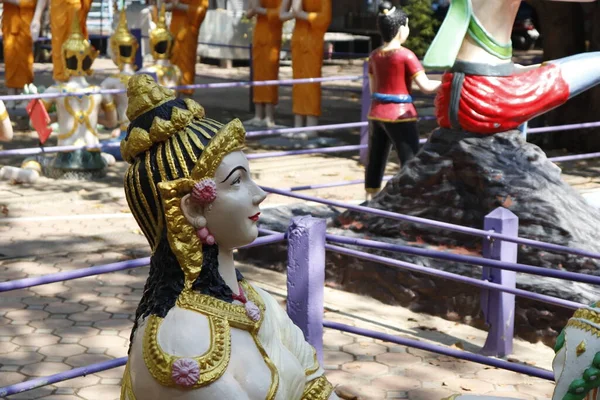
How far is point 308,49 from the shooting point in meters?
11.9

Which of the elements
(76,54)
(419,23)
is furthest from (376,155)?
(419,23)

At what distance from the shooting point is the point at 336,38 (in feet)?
75.6

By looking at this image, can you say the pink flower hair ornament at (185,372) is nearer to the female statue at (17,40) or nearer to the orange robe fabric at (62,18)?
the orange robe fabric at (62,18)

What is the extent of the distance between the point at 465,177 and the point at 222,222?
3.86 meters

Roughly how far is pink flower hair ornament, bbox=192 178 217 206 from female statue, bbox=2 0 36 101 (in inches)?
420

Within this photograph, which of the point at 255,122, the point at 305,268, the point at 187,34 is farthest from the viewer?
the point at 187,34

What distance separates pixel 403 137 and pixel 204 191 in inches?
194

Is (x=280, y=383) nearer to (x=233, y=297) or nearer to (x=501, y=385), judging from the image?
(x=233, y=297)

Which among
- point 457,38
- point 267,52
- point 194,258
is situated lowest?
point 267,52

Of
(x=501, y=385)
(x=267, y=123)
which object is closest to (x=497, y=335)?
(x=501, y=385)

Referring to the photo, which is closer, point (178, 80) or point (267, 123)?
point (178, 80)

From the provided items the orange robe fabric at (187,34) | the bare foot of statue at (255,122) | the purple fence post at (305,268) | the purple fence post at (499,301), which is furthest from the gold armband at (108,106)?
the purple fence post at (305,268)

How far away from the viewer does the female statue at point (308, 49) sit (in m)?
11.8

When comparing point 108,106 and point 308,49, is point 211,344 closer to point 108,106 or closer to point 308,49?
point 108,106
